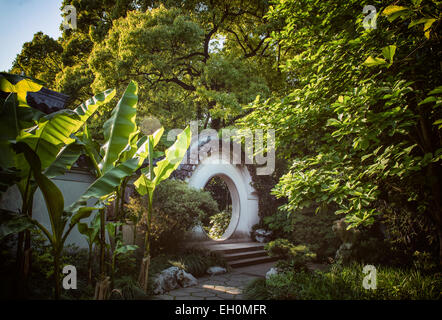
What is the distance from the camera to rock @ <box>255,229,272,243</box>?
11.3 m

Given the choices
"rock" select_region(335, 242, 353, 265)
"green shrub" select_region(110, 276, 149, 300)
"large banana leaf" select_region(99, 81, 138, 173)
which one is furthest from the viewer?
"rock" select_region(335, 242, 353, 265)

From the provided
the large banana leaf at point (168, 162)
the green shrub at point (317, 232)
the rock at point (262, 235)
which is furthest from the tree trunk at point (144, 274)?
the rock at point (262, 235)

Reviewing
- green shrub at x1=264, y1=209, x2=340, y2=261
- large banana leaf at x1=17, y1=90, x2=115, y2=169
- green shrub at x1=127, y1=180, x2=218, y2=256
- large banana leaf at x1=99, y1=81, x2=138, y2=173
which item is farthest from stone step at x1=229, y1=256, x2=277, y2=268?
large banana leaf at x1=17, y1=90, x2=115, y2=169

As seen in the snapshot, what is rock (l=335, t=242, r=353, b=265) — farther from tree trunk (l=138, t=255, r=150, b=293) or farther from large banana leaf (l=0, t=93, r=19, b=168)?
large banana leaf (l=0, t=93, r=19, b=168)

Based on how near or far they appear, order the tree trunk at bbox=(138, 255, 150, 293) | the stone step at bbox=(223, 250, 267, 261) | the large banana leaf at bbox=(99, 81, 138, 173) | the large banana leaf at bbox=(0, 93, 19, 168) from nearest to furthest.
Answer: the large banana leaf at bbox=(0, 93, 19, 168) < the large banana leaf at bbox=(99, 81, 138, 173) < the tree trunk at bbox=(138, 255, 150, 293) < the stone step at bbox=(223, 250, 267, 261)

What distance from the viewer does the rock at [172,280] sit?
17.7 ft

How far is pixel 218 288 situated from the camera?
5.84 m

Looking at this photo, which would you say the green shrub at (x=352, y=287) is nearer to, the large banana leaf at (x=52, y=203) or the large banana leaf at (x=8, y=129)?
the large banana leaf at (x=52, y=203)

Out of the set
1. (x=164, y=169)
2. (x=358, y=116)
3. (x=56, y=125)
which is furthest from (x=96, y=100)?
(x=358, y=116)

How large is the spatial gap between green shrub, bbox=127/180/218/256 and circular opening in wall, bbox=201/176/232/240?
606 centimetres

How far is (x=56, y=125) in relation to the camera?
3.24 metres

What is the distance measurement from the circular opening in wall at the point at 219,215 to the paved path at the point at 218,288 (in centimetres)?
616
